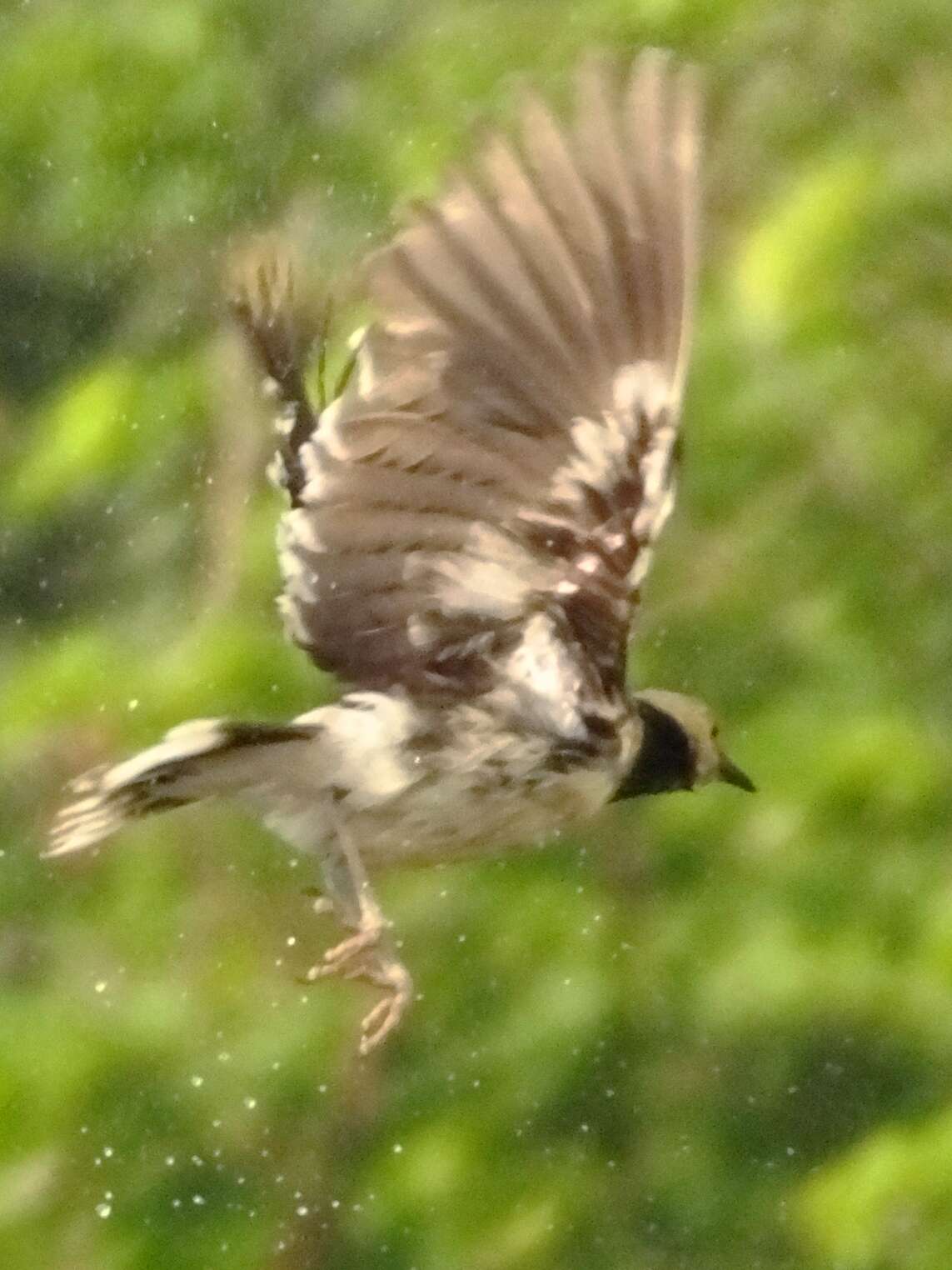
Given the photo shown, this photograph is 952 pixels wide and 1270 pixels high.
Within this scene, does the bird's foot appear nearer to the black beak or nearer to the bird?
the bird

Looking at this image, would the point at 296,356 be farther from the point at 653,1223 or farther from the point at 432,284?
the point at 653,1223

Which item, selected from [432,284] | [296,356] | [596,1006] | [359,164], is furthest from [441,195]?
[596,1006]

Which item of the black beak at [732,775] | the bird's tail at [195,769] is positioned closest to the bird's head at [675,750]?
the black beak at [732,775]

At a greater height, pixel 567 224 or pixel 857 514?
pixel 567 224

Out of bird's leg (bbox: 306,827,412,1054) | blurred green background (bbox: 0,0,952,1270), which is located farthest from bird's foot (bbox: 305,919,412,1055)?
blurred green background (bbox: 0,0,952,1270)

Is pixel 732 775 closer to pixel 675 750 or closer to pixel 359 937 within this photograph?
pixel 675 750

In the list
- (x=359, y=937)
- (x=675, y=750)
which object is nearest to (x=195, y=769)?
(x=359, y=937)
